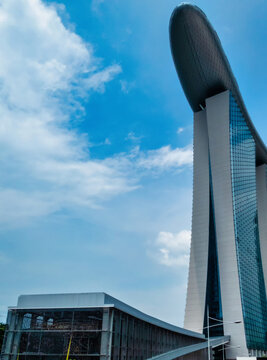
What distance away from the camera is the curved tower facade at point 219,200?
168ft

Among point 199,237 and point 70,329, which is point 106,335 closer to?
point 70,329

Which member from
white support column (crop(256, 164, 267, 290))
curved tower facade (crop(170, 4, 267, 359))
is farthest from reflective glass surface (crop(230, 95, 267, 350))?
white support column (crop(256, 164, 267, 290))

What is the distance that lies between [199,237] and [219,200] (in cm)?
649

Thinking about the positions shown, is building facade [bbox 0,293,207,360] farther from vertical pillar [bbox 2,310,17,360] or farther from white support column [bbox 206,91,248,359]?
white support column [bbox 206,91,248,359]

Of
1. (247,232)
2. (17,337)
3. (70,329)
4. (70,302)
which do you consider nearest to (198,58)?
(247,232)

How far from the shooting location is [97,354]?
1886cm

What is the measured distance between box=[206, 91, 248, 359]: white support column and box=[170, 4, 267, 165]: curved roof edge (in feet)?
7.46

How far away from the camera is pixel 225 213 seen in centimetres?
5469

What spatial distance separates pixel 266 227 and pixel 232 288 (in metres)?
29.3

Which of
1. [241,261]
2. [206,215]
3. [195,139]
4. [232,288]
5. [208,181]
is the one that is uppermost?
[195,139]

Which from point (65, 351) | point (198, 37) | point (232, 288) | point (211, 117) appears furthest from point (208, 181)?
point (65, 351)

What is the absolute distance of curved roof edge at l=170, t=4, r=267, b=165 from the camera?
53969 mm

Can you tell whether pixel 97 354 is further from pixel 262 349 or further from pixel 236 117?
pixel 236 117

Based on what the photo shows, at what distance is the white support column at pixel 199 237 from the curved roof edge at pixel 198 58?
5849mm
